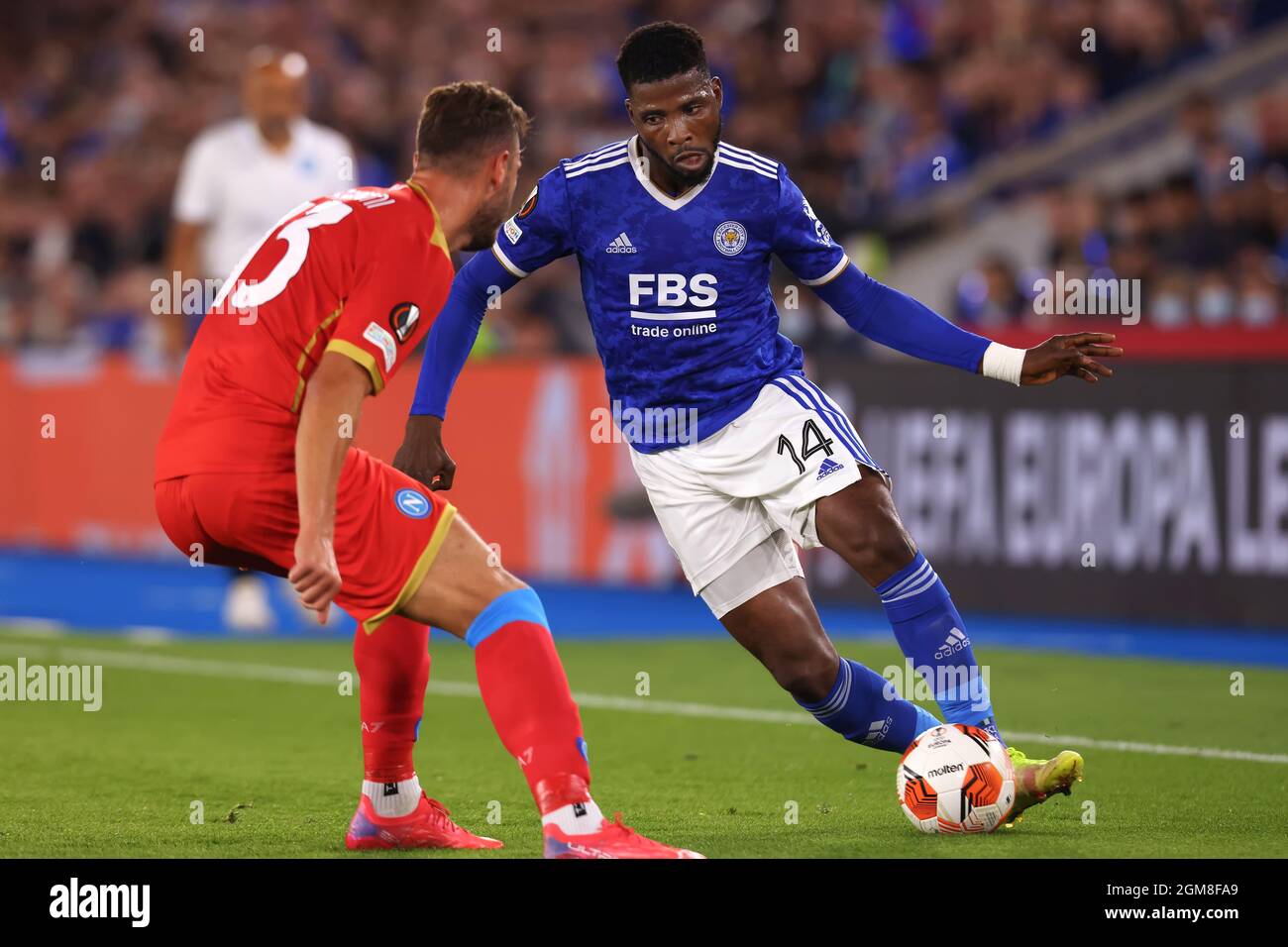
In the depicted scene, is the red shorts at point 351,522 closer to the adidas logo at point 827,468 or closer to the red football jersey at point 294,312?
the red football jersey at point 294,312

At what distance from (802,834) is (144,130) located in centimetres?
1625

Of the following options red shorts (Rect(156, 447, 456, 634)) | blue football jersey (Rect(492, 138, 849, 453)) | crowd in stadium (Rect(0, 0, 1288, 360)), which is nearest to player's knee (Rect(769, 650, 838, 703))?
blue football jersey (Rect(492, 138, 849, 453))

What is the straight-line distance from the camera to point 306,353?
16.2 ft

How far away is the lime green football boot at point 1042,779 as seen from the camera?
552cm

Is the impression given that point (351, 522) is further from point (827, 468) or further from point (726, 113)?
point (726, 113)

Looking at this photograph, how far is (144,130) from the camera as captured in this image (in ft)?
66.2

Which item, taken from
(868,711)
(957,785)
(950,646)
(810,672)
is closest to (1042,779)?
(957,785)

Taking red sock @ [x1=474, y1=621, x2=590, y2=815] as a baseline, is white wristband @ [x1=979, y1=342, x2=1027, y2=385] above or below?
above

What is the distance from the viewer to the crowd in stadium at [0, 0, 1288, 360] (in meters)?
12.9

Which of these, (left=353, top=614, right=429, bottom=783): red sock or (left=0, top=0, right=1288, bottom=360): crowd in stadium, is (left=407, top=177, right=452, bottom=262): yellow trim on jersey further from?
(left=0, top=0, right=1288, bottom=360): crowd in stadium

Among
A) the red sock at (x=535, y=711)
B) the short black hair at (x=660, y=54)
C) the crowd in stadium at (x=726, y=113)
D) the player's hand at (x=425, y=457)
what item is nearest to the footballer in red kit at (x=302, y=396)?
the red sock at (x=535, y=711)

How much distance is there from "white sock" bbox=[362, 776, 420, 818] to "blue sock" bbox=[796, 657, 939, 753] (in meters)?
1.22

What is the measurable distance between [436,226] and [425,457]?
106cm
